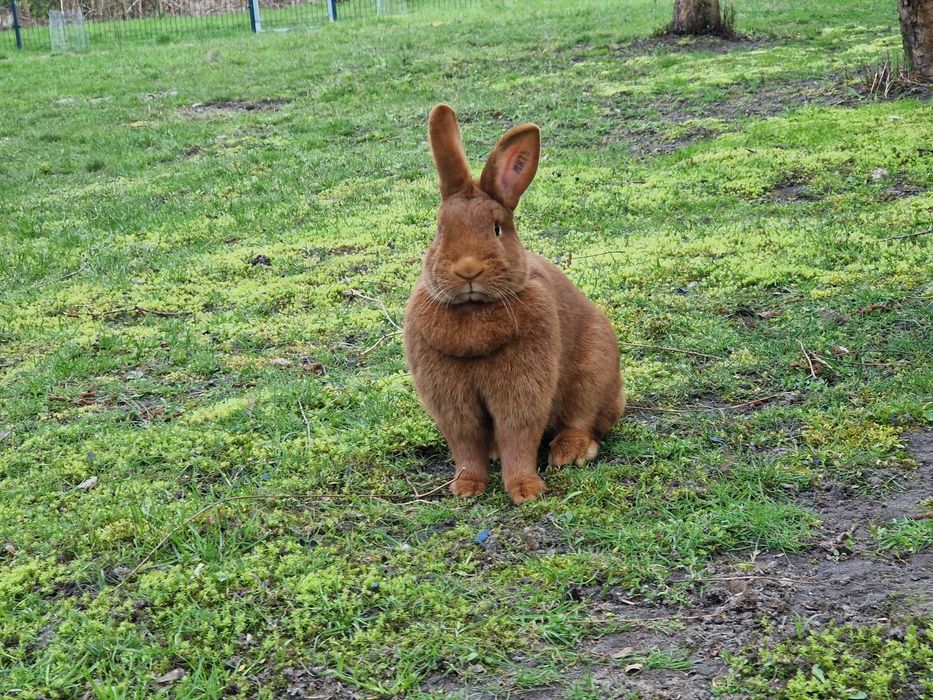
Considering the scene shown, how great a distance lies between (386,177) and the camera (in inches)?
422

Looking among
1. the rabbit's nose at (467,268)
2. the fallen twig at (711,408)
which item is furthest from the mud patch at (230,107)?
the rabbit's nose at (467,268)

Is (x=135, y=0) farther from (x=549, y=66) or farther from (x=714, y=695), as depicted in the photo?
(x=714, y=695)

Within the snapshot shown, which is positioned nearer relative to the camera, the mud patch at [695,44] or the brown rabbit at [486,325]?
the brown rabbit at [486,325]

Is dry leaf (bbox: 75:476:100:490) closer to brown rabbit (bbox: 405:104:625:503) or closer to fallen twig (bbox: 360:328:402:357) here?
brown rabbit (bbox: 405:104:625:503)

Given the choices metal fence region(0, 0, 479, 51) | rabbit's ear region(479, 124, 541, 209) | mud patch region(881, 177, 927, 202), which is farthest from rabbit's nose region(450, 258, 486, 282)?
metal fence region(0, 0, 479, 51)

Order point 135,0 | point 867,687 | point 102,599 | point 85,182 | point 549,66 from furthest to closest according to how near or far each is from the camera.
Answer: point 135,0, point 549,66, point 85,182, point 102,599, point 867,687

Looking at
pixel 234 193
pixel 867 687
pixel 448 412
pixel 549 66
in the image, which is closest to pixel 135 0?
pixel 549 66

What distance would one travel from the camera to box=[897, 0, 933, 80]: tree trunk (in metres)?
9.73

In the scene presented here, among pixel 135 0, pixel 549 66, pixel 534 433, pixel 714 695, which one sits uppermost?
pixel 135 0

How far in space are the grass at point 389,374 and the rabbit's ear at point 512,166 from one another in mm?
1252

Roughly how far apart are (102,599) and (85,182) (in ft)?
30.4

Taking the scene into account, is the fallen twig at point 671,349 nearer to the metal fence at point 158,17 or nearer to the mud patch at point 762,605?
the mud patch at point 762,605

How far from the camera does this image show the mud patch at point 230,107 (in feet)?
48.9

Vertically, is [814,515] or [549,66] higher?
[549,66]
